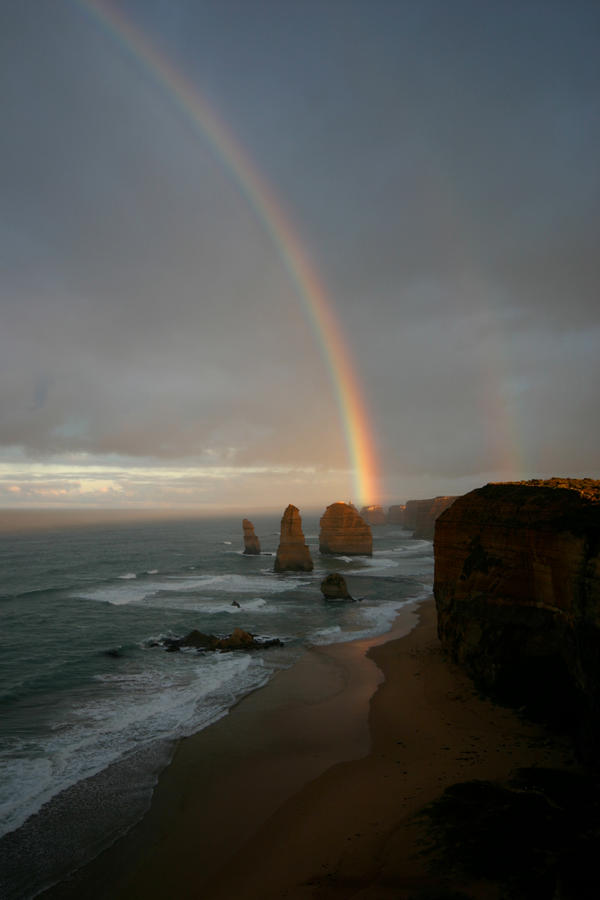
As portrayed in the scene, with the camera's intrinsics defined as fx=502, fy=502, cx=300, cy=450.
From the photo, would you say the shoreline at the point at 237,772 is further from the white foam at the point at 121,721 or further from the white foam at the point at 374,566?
the white foam at the point at 374,566

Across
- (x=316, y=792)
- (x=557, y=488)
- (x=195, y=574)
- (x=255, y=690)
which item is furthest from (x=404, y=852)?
(x=195, y=574)

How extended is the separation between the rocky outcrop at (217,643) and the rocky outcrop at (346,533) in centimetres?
6129

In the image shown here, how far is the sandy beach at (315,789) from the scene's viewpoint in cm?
1122

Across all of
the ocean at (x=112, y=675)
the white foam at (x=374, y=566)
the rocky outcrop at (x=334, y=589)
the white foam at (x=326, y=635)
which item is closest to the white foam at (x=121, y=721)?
the ocean at (x=112, y=675)

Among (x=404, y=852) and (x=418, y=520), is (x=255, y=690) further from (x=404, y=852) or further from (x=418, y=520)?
(x=418, y=520)

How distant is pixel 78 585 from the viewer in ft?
206

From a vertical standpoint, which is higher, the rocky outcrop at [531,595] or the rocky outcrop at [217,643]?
the rocky outcrop at [531,595]

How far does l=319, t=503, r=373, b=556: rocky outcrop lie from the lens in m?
95.2

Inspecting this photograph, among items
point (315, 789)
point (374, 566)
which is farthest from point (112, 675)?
point (374, 566)

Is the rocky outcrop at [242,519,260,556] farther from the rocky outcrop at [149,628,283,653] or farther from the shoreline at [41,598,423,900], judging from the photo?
the shoreline at [41,598,423,900]

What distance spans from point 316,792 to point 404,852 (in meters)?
4.63

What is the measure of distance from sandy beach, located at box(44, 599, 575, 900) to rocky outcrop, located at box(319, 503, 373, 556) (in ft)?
231

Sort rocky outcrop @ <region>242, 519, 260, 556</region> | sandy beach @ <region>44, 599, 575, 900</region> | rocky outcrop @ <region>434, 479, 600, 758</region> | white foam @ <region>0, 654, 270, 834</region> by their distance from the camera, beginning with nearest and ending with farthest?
sandy beach @ <region>44, 599, 575, 900</region>
rocky outcrop @ <region>434, 479, 600, 758</region>
white foam @ <region>0, 654, 270, 834</region>
rocky outcrop @ <region>242, 519, 260, 556</region>

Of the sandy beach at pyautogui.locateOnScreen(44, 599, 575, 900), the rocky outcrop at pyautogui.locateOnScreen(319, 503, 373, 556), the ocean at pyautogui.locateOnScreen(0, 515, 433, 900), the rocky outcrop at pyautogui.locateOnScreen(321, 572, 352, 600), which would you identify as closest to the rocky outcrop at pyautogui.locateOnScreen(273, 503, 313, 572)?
the ocean at pyautogui.locateOnScreen(0, 515, 433, 900)
